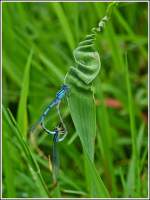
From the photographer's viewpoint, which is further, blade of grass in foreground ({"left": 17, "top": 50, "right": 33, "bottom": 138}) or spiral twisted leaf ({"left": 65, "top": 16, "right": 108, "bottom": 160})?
blade of grass in foreground ({"left": 17, "top": 50, "right": 33, "bottom": 138})

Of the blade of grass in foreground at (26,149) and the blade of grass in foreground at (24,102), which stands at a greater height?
the blade of grass in foreground at (24,102)

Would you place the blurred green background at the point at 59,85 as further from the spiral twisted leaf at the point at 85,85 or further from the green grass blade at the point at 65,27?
the spiral twisted leaf at the point at 85,85

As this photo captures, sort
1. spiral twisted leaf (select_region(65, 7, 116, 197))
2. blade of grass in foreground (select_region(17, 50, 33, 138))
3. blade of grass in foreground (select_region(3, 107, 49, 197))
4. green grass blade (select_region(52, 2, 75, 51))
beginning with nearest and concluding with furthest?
spiral twisted leaf (select_region(65, 7, 116, 197))
blade of grass in foreground (select_region(3, 107, 49, 197))
blade of grass in foreground (select_region(17, 50, 33, 138))
green grass blade (select_region(52, 2, 75, 51))

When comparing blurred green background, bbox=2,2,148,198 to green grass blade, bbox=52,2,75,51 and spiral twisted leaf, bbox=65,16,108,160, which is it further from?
spiral twisted leaf, bbox=65,16,108,160

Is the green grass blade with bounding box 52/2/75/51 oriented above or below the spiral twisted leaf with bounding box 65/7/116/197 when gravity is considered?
above

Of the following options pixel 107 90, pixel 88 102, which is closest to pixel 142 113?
pixel 107 90

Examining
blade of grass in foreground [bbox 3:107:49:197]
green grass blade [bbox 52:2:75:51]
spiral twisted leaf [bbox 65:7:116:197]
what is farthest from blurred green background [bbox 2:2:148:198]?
spiral twisted leaf [bbox 65:7:116:197]

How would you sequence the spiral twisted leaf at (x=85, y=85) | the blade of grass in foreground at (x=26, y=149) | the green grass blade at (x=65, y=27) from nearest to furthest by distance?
the spiral twisted leaf at (x=85, y=85), the blade of grass in foreground at (x=26, y=149), the green grass blade at (x=65, y=27)

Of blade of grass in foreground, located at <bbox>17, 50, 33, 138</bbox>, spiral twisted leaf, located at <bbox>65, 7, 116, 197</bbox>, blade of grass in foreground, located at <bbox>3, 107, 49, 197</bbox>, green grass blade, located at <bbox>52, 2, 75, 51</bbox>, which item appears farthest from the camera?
green grass blade, located at <bbox>52, 2, 75, 51</bbox>

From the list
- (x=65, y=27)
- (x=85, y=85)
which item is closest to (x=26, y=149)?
(x=85, y=85)

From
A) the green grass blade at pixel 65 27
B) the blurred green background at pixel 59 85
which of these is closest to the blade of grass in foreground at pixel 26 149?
the blurred green background at pixel 59 85
